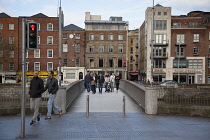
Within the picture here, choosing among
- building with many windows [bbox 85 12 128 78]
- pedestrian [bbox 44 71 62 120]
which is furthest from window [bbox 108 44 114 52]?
pedestrian [bbox 44 71 62 120]

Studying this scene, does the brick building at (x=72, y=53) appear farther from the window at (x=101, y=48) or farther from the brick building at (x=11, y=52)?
the brick building at (x=11, y=52)

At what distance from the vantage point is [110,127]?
31.4 ft

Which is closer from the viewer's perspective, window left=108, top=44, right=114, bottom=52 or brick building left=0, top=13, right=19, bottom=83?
brick building left=0, top=13, right=19, bottom=83

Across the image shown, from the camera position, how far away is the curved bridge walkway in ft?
27.2

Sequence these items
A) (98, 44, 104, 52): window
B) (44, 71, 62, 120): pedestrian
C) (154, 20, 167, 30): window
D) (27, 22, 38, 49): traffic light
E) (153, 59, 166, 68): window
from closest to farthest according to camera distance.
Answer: (27, 22, 38, 49): traffic light < (44, 71, 62, 120): pedestrian < (154, 20, 167, 30): window < (153, 59, 166, 68): window < (98, 44, 104, 52): window

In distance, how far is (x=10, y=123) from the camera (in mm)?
10180

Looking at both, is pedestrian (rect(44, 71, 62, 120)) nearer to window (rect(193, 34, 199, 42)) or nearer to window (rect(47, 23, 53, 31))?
window (rect(47, 23, 53, 31))

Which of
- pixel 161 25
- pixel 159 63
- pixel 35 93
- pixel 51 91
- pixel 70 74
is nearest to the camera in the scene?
pixel 35 93

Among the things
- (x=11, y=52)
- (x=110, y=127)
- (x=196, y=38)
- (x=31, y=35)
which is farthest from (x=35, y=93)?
(x=196, y=38)

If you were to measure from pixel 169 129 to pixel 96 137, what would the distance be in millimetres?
2547

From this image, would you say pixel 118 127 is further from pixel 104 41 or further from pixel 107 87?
pixel 104 41

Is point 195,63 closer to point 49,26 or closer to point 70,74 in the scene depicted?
point 70,74

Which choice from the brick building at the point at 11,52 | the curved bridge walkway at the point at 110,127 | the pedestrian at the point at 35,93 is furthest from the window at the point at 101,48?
the pedestrian at the point at 35,93

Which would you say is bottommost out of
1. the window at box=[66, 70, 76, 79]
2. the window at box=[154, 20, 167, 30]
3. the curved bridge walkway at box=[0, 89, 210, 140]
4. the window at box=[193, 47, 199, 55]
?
the curved bridge walkway at box=[0, 89, 210, 140]
